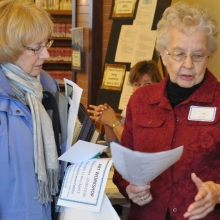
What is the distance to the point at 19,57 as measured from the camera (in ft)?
6.45

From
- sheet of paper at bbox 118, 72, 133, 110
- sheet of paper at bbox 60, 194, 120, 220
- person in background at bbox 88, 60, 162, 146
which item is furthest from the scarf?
sheet of paper at bbox 118, 72, 133, 110

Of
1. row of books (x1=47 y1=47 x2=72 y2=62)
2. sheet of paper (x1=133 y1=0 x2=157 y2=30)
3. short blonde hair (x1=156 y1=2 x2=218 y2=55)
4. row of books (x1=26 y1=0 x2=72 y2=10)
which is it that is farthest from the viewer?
row of books (x1=47 y1=47 x2=72 y2=62)

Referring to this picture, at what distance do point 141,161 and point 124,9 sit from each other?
10.1ft

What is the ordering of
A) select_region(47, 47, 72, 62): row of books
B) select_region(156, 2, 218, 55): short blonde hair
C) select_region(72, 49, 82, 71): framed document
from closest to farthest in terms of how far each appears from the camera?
select_region(156, 2, 218, 55): short blonde hair
select_region(72, 49, 82, 71): framed document
select_region(47, 47, 72, 62): row of books

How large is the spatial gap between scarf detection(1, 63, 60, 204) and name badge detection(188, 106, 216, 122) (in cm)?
59

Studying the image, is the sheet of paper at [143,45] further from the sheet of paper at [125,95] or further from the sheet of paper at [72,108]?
the sheet of paper at [72,108]

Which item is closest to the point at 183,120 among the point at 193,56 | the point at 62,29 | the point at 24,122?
the point at 193,56

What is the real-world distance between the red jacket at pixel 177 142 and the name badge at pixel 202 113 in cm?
2

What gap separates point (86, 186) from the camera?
1910 millimetres

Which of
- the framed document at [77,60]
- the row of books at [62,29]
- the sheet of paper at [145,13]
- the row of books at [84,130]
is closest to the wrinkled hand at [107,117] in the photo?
the row of books at [84,130]

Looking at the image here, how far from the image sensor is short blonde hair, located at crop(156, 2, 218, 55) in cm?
190

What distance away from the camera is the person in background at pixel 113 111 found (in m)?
3.12

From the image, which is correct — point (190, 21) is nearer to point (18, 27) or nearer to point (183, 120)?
point (183, 120)

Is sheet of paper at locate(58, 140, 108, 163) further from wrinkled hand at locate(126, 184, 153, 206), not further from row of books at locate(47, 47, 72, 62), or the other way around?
row of books at locate(47, 47, 72, 62)
